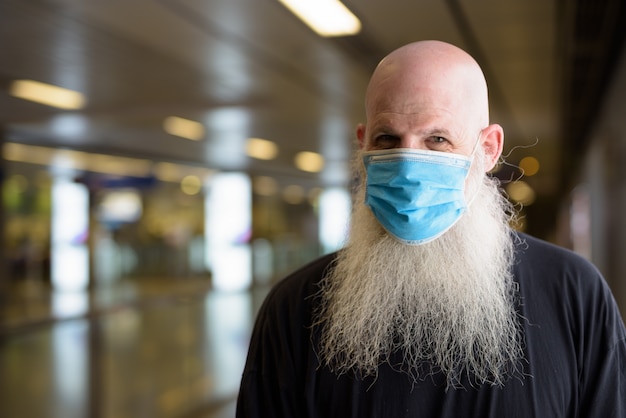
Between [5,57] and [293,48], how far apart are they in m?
2.70

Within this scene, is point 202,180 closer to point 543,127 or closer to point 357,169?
point 543,127

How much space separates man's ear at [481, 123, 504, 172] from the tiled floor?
4.73 m

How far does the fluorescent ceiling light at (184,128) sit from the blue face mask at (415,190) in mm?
8881

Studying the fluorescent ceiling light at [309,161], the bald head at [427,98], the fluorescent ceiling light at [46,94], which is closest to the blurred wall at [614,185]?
the bald head at [427,98]

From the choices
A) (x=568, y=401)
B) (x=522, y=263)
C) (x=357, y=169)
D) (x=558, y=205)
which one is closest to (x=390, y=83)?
(x=357, y=169)

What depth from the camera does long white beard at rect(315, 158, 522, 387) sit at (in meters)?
1.56

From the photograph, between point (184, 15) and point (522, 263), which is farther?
point (184, 15)

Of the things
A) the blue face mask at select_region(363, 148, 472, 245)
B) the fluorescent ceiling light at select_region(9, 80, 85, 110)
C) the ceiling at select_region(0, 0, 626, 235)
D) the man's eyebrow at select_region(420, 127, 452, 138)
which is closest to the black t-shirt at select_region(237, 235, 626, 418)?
the blue face mask at select_region(363, 148, 472, 245)

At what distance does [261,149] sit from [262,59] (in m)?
8.33

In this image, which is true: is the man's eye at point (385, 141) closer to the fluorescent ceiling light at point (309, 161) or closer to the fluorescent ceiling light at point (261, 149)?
the fluorescent ceiling light at point (261, 149)

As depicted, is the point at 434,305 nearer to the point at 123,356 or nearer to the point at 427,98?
the point at 427,98

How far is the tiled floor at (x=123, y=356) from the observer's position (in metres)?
6.29

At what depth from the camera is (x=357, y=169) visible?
5.99 feet

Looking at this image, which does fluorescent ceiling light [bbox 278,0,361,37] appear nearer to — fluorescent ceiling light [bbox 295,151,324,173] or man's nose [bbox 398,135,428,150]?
man's nose [bbox 398,135,428,150]
